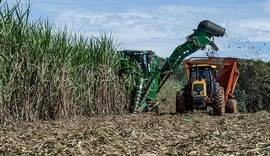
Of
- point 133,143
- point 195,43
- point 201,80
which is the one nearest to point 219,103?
point 201,80

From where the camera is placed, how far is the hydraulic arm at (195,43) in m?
15.4

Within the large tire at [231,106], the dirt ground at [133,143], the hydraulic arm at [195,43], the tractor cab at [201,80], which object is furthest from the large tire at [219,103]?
the dirt ground at [133,143]

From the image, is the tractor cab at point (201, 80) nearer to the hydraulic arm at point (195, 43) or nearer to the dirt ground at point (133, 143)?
the hydraulic arm at point (195, 43)

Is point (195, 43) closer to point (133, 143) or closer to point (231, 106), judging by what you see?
point (231, 106)

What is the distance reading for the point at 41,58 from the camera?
11.1 meters

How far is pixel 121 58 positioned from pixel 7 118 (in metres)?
5.59

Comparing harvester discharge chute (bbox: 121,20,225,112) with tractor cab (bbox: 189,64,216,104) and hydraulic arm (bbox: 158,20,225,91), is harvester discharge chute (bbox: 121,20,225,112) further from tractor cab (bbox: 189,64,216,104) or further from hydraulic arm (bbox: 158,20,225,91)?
tractor cab (bbox: 189,64,216,104)

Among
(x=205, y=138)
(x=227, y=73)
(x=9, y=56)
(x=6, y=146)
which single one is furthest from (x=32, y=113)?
(x=227, y=73)

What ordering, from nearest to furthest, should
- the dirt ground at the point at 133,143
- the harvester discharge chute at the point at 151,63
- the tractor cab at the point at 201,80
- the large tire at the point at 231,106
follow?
the dirt ground at the point at 133,143 → the tractor cab at the point at 201,80 → the harvester discharge chute at the point at 151,63 → the large tire at the point at 231,106

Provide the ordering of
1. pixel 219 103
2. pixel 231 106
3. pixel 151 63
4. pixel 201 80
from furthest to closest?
pixel 151 63 < pixel 231 106 < pixel 201 80 < pixel 219 103

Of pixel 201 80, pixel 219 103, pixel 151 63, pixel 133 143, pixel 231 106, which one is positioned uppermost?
pixel 151 63

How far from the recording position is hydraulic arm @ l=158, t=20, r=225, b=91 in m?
15.4

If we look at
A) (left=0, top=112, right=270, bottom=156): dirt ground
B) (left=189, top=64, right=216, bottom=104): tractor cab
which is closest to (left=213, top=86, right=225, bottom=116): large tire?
(left=189, top=64, right=216, bottom=104): tractor cab

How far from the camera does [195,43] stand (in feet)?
51.3
